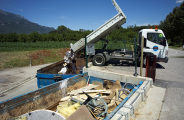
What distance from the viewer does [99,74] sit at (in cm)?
653

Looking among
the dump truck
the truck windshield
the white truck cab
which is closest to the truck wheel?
the dump truck

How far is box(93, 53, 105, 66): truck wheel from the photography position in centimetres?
1018

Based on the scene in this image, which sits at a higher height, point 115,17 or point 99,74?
point 115,17

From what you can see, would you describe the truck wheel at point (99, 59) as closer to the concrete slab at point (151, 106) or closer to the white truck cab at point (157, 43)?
the white truck cab at point (157, 43)

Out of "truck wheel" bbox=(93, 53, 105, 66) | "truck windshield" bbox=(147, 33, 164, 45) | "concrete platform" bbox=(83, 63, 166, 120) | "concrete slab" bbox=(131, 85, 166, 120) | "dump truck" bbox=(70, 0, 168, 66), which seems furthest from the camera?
"truck wheel" bbox=(93, 53, 105, 66)

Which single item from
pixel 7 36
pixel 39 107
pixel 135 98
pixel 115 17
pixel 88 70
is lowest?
pixel 39 107

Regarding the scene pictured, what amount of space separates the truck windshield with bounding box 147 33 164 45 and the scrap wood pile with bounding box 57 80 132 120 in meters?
5.65

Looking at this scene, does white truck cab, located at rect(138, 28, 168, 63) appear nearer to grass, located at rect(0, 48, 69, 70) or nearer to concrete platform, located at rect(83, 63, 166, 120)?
concrete platform, located at rect(83, 63, 166, 120)

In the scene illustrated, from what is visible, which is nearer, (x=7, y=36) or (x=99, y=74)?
(x=99, y=74)

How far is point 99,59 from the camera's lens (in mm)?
10375

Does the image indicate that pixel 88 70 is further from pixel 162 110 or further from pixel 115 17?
pixel 115 17

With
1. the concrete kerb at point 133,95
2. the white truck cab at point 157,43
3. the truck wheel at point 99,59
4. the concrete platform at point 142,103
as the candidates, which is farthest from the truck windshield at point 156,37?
the concrete kerb at point 133,95

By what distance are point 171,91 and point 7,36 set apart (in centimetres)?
4958

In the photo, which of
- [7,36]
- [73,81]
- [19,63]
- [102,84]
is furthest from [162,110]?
[7,36]
